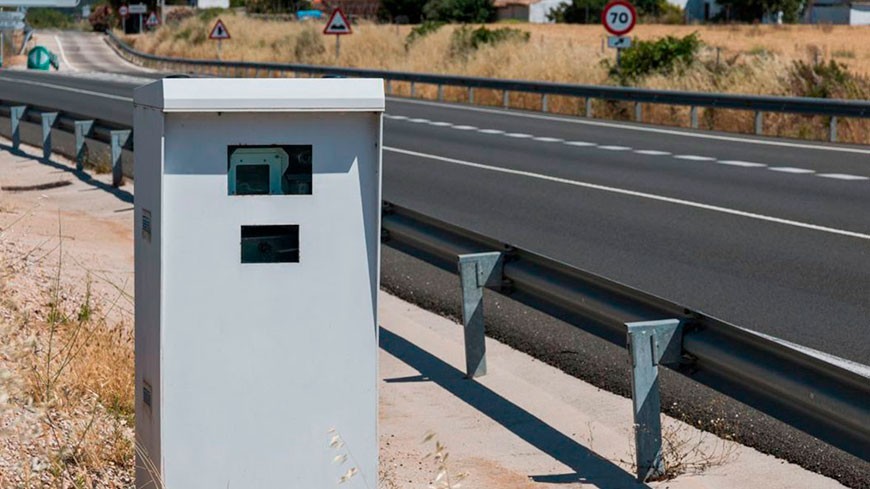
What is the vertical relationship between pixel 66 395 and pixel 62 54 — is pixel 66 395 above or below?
below

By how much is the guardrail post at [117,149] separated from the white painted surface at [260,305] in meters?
10.4

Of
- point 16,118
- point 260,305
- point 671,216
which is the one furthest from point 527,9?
point 260,305

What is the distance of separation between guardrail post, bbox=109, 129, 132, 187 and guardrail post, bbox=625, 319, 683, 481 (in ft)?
32.5

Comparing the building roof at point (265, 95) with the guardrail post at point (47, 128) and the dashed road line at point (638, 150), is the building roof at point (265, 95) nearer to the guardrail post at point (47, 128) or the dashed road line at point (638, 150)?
the dashed road line at point (638, 150)

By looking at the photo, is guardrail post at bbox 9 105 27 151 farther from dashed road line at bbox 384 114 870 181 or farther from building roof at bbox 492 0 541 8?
building roof at bbox 492 0 541 8

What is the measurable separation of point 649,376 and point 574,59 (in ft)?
106

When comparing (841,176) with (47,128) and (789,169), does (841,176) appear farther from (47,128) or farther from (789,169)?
(47,128)

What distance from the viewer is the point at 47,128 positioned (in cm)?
1788

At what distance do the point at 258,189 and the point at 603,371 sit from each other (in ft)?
12.7

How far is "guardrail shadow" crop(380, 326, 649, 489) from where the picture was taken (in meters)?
5.90

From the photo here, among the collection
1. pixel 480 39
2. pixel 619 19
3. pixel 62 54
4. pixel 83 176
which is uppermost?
pixel 619 19

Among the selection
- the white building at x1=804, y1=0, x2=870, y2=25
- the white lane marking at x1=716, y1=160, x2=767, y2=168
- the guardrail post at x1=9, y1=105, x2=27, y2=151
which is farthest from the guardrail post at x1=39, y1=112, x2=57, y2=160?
the white building at x1=804, y1=0, x2=870, y2=25

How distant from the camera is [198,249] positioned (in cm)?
450

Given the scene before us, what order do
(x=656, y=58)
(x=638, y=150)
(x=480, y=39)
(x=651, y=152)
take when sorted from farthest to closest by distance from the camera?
(x=480, y=39), (x=656, y=58), (x=638, y=150), (x=651, y=152)
